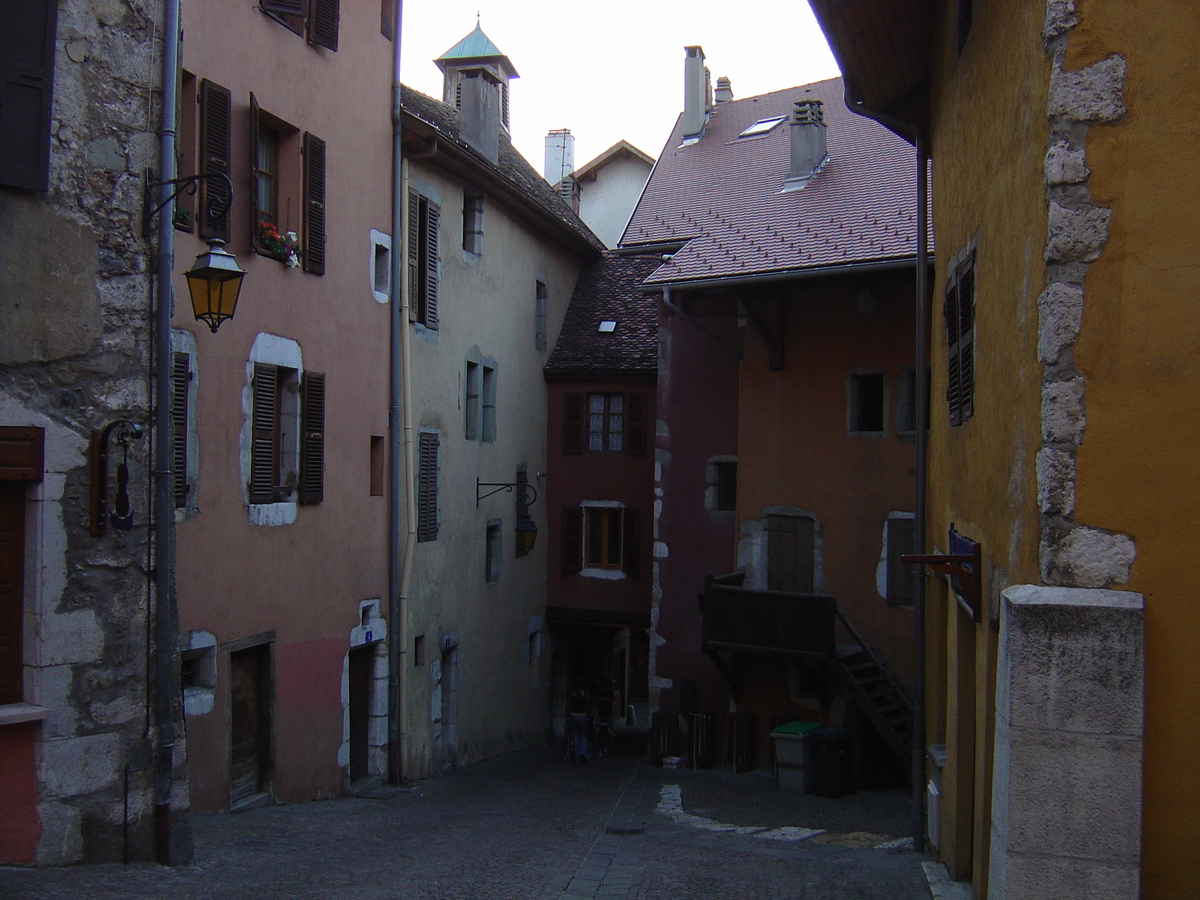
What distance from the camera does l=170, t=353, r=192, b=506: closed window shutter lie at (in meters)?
11.0

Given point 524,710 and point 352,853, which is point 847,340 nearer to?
point 524,710

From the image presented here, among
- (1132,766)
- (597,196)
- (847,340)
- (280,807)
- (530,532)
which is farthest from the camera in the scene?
(597,196)

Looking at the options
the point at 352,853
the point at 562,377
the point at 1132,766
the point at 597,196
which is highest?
the point at 597,196

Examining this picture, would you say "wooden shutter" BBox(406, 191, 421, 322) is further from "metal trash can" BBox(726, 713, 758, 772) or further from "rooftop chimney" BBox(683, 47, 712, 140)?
"rooftop chimney" BBox(683, 47, 712, 140)

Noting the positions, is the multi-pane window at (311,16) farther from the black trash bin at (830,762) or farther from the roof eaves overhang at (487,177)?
the black trash bin at (830,762)

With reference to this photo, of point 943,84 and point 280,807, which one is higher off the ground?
point 943,84

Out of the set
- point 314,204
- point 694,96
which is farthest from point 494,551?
point 694,96

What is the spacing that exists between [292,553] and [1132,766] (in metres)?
10.3

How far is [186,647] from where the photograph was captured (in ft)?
36.7

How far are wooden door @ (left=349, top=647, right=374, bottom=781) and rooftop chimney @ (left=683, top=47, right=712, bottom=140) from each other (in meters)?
13.6

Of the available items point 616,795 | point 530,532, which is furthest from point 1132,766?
point 530,532

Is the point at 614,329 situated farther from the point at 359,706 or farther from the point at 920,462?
the point at 920,462

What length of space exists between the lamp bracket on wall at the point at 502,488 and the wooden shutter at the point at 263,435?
21.5 feet

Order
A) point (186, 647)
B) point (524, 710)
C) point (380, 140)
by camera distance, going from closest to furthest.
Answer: point (186, 647) → point (380, 140) → point (524, 710)
